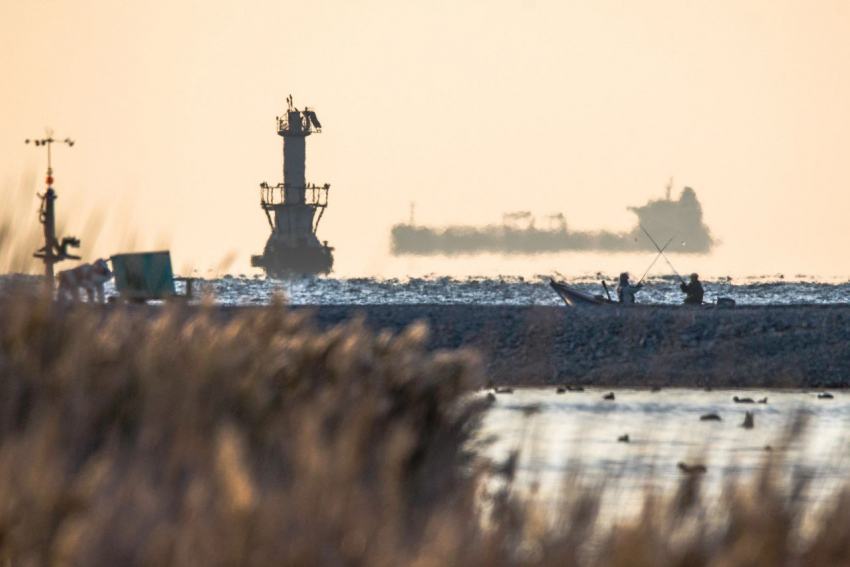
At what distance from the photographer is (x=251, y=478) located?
548cm

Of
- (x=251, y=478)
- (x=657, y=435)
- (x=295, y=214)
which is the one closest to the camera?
(x=251, y=478)

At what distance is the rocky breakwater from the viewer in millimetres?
26164

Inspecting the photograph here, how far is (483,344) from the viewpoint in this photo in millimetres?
29266

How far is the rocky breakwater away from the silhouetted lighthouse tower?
198 feet

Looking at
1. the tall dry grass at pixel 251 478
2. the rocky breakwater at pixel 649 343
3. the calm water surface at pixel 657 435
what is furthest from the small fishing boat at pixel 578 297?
the tall dry grass at pixel 251 478

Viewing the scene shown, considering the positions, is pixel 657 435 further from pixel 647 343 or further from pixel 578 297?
pixel 578 297

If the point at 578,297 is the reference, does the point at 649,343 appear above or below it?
below

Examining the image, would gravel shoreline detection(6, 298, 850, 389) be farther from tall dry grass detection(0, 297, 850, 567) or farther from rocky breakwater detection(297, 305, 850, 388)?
tall dry grass detection(0, 297, 850, 567)

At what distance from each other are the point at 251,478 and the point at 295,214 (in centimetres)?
9113

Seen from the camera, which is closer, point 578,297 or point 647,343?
point 647,343

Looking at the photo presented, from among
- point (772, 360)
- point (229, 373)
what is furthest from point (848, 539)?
point (772, 360)

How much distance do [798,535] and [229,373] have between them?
3440mm

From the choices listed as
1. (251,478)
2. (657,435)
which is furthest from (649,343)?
(251,478)

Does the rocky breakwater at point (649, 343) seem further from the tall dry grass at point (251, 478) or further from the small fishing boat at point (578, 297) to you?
the tall dry grass at point (251, 478)
